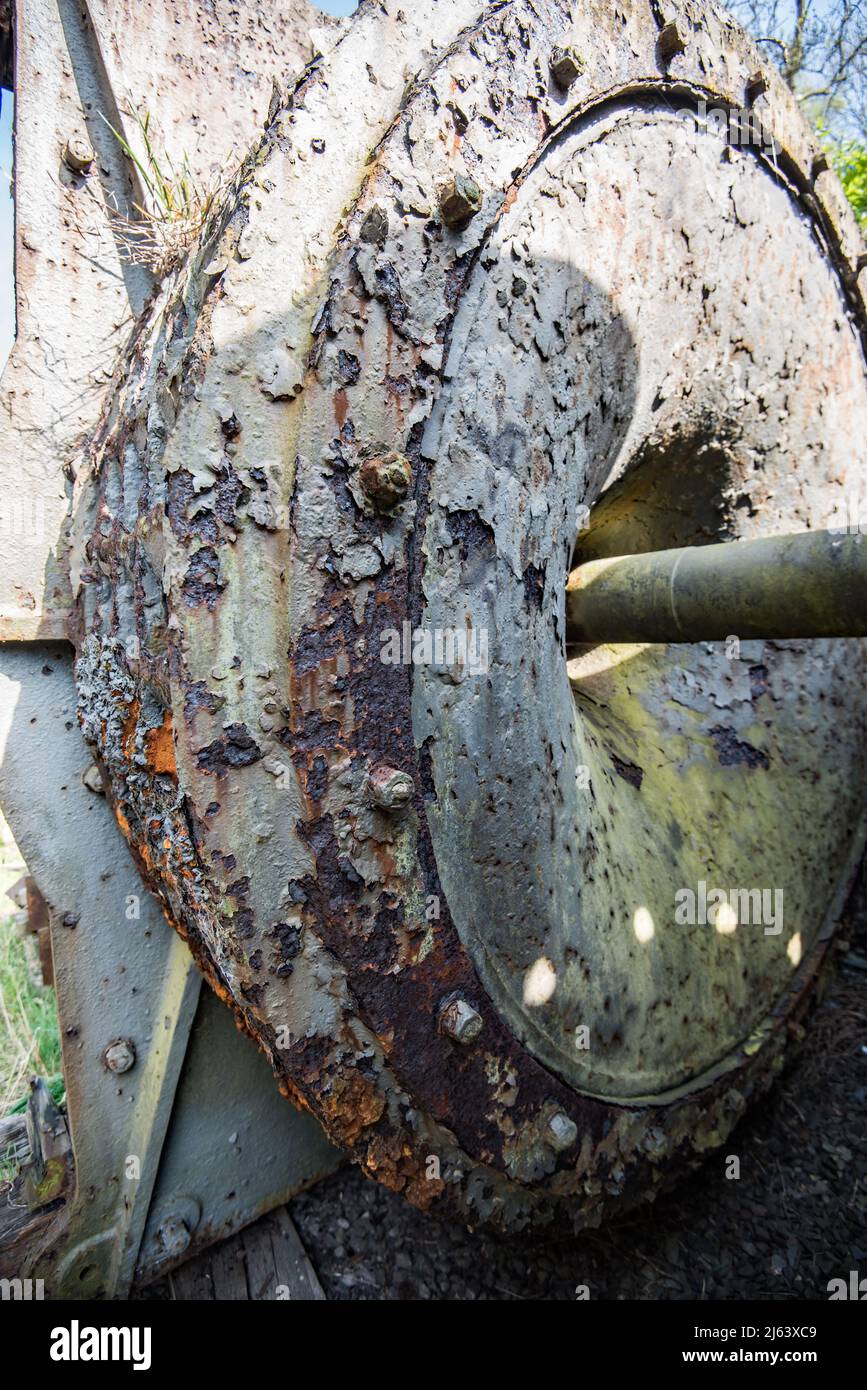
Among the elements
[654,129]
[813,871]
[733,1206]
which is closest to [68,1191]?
[733,1206]

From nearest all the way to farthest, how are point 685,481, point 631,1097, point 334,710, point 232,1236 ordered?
point 334,710 → point 631,1097 → point 232,1236 → point 685,481

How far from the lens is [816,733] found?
1969 millimetres

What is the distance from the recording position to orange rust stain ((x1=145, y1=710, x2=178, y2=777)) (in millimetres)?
1159

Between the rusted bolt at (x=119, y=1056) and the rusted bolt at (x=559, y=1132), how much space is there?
799mm

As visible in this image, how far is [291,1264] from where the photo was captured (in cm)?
163

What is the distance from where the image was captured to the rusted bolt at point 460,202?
1046 millimetres

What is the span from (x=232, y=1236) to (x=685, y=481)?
1.92m

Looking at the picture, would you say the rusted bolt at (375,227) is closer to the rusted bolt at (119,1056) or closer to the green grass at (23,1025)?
the rusted bolt at (119,1056)

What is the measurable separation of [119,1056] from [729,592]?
1.40 meters

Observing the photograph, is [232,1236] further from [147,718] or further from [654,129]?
[654,129]

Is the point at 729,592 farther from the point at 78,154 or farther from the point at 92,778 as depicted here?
the point at 78,154

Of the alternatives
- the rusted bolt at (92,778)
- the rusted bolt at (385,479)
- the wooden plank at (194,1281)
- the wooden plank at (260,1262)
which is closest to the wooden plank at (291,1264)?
the wooden plank at (260,1262)

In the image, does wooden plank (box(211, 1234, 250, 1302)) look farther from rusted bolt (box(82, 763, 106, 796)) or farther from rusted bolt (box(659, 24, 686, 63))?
rusted bolt (box(659, 24, 686, 63))

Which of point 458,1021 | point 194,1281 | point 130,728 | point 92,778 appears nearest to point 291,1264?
point 194,1281
